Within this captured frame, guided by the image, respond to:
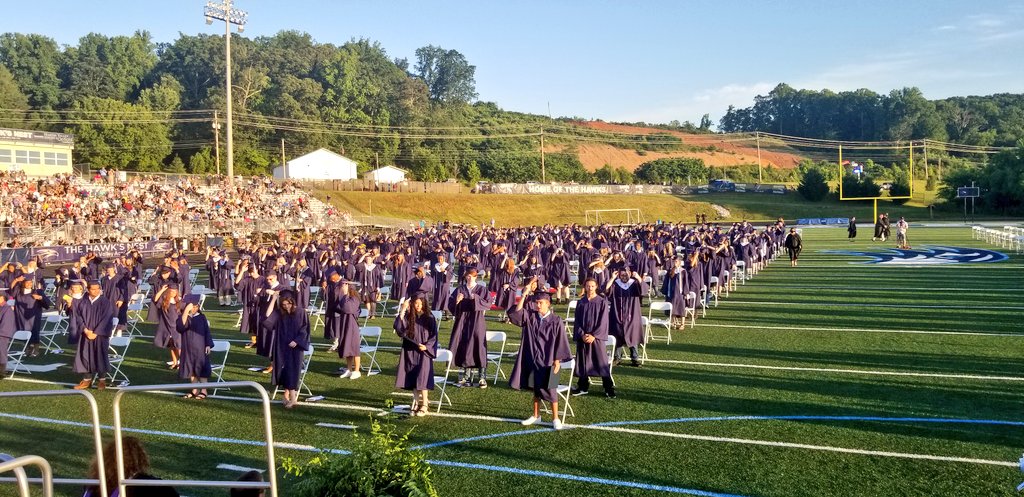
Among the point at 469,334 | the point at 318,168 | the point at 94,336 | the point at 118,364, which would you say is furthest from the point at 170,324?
the point at 318,168

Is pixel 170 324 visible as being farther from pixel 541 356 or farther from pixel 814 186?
pixel 814 186

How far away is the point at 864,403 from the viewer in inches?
368

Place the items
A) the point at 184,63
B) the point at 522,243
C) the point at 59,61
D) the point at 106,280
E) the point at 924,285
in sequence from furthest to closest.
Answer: the point at 184,63 < the point at 59,61 < the point at 522,243 < the point at 924,285 < the point at 106,280

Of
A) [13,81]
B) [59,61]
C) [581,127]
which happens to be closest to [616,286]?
[13,81]

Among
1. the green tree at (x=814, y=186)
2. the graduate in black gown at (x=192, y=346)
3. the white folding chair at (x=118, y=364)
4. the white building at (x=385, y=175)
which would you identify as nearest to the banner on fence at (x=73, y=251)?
the white folding chair at (x=118, y=364)

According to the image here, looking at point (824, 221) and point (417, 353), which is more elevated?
point (824, 221)

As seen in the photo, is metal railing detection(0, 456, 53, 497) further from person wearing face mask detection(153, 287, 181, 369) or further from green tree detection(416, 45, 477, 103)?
green tree detection(416, 45, 477, 103)

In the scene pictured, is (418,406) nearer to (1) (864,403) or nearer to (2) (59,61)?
(1) (864,403)

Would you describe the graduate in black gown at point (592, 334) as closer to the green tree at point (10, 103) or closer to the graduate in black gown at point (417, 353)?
the graduate in black gown at point (417, 353)

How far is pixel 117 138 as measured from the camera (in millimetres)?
66750

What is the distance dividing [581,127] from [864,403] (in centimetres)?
11804

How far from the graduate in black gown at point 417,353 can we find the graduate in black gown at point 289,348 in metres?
1.47

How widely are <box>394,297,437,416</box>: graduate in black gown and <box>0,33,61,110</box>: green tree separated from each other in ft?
259

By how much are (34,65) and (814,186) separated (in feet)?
253
